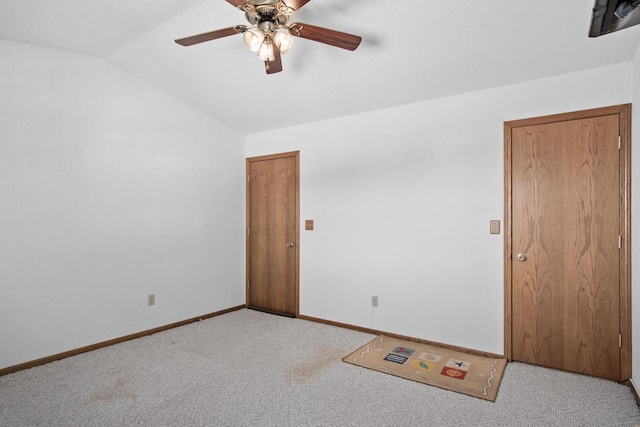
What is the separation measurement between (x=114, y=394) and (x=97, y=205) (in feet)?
5.50

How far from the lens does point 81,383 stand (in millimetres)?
2510

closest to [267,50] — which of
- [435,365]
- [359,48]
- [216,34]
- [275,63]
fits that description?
[275,63]

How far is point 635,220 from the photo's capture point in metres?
2.34

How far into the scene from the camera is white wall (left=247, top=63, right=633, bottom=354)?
292 centimetres

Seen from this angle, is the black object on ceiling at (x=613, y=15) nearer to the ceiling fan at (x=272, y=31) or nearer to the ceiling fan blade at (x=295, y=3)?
the ceiling fan at (x=272, y=31)

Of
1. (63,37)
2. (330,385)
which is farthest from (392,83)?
(63,37)

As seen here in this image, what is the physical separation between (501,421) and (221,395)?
1.74 metres

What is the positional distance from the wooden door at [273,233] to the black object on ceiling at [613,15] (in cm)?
288

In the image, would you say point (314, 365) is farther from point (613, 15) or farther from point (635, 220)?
point (613, 15)

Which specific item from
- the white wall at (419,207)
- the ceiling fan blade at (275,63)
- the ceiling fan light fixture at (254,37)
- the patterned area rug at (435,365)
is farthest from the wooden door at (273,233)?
the ceiling fan light fixture at (254,37)

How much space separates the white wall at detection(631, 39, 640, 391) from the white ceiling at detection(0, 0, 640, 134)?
308 millimetres

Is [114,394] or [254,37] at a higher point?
[254,37]

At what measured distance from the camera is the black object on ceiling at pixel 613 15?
176 centimetres

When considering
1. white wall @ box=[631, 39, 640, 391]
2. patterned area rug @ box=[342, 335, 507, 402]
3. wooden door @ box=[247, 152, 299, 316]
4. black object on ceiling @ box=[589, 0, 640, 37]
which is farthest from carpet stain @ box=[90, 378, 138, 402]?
black object on ceiling @ box=[589, 0, 640, 37]
